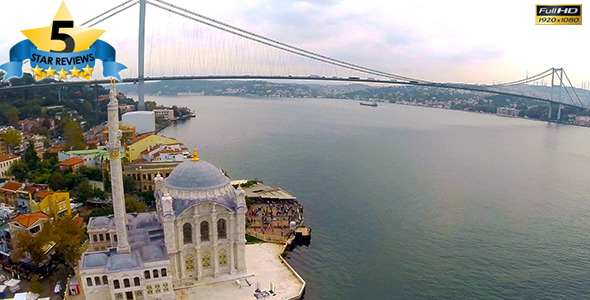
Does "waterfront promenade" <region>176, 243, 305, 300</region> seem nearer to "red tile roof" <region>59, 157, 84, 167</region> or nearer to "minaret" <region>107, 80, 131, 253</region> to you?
"minaret" <region>107, 80, 131, 253</region>

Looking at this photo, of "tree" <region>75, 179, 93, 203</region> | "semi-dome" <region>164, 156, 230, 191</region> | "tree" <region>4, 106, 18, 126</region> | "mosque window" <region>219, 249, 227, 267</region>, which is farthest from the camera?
"tree" <region>4, 106, 18, 126</region>

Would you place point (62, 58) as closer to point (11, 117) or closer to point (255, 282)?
point (255, 282)

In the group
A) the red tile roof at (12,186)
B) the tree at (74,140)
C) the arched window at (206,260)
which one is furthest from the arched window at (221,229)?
the tree at (74,140)

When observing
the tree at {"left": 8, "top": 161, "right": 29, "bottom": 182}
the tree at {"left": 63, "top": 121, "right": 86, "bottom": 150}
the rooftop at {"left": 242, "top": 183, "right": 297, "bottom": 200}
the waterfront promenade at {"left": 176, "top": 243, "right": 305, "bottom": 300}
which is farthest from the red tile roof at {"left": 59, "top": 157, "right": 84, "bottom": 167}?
the waterfront promenade at {"left": 176, "top": 243, "right": 305, "bottom": 300}

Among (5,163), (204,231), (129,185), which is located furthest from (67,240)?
(5,163)

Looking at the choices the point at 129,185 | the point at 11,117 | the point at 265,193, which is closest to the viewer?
the point at 129,185

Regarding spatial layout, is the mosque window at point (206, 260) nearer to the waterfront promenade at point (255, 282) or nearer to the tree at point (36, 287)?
the waterfront promenade at point (255, 282)
